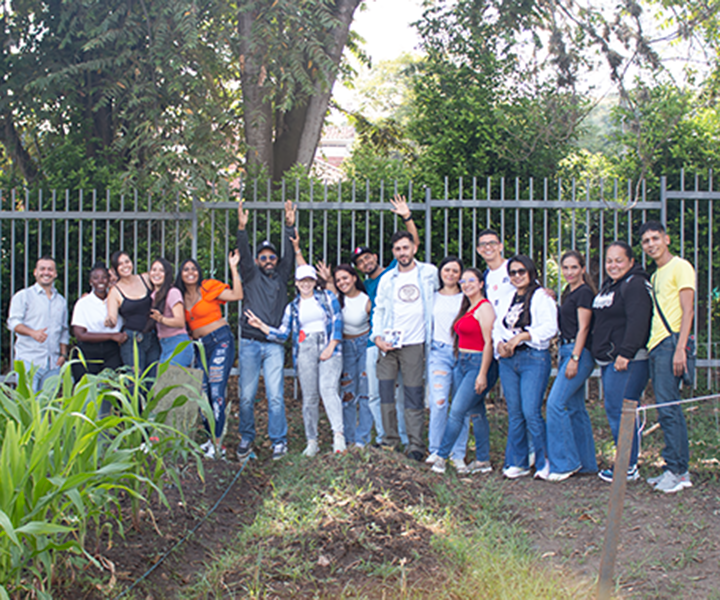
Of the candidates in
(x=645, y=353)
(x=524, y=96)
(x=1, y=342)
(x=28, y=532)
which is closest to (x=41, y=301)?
(x=1, y=342)

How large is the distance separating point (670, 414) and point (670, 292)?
0.81 m

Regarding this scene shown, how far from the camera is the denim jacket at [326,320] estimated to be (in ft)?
17.9

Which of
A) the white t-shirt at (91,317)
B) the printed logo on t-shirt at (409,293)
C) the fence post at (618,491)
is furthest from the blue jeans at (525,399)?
the white t-shirt at (91,317)

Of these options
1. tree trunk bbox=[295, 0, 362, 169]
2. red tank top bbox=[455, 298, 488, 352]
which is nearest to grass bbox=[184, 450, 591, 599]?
red tank top bbox=[455, 298, 488, 352]

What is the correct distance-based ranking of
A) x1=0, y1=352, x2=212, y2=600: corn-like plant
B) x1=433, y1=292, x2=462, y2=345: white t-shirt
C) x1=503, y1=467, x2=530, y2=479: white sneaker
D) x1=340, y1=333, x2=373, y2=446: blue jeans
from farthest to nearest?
x1=340, y1=333, x2=373, y2=446: blue jeans
x1=433, y1=292, x2=462, y2=345: white t-shirt
x1=503, y1=467, x2=530, y2=479: white sneaker
x1=0, y1=352, x2=212, y2=600: corn-like plant

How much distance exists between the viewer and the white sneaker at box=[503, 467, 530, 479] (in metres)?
4.93

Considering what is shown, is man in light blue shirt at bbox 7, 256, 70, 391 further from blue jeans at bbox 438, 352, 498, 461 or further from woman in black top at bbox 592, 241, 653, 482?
woman in black top at bbox 592, 241, 653, 482

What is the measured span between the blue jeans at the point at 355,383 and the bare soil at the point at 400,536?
2.24 feet

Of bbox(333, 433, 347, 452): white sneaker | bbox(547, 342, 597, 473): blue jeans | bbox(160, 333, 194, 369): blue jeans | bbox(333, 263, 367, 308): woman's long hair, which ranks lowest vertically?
bbox(333, 433, 347, 452): white sneaker

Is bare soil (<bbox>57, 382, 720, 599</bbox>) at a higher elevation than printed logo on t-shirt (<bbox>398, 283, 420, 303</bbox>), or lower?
lower

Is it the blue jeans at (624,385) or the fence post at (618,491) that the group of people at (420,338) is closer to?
the blue jeans at (624,385)

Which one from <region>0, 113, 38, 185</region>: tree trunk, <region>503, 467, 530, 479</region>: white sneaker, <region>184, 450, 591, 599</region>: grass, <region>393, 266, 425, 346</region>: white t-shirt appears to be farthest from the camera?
<region>0, 113, 38, 185</region>: tree trunk

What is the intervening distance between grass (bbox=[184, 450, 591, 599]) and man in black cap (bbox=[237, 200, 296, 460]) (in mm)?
942

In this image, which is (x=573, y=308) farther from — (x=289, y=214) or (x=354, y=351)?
(x=289, y=214)
